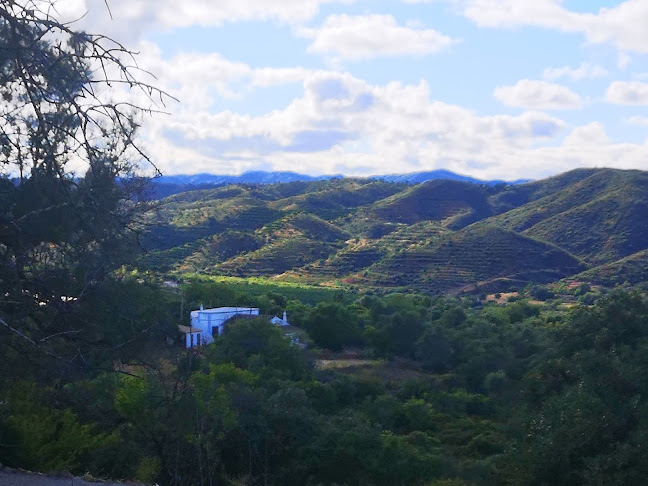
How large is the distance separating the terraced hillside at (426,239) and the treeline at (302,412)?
112 ft

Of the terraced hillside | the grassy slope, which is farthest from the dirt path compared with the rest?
the grassy slope

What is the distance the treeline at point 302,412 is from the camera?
9.77 meters

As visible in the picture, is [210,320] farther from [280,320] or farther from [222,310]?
[280,320]

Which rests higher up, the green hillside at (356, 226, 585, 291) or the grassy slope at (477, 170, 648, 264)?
the grassy slope at (477, 170, 648, 264)

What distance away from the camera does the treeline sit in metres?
9.77

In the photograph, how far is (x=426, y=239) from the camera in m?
76.2

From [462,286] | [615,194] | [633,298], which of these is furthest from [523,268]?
[633,298]

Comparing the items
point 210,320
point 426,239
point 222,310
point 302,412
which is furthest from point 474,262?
point 302,412

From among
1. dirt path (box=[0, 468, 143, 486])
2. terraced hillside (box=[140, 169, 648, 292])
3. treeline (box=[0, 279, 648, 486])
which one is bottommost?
treeline (box=[0, 279, 648, 486])

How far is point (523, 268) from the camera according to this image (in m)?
65.4

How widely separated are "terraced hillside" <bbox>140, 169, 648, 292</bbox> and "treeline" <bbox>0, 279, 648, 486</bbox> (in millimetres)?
34109

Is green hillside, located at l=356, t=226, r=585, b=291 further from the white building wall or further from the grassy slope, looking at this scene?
the white building wall

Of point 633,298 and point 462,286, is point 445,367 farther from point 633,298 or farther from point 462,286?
point 462,286

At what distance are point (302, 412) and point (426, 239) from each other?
60673 millimetres
